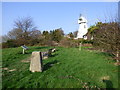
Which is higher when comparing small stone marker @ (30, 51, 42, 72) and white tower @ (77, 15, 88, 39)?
white tower @ (77, 15, 88, 39)

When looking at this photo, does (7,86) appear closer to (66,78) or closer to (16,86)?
(16,86)

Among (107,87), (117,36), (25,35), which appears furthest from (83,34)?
(107,87)

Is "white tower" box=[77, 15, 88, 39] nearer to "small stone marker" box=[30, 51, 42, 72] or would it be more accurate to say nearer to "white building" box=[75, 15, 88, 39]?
"white building" box=[75, 15, 88, 39]

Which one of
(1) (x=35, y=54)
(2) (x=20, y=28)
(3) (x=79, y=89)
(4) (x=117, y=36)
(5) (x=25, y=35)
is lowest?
(3) (x=79, y=89)

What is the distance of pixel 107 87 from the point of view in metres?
3.38

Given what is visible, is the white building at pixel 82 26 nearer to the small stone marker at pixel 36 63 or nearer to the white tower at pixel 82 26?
the white tower at pixel 82 26

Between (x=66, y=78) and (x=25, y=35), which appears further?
(x=25, y=35)

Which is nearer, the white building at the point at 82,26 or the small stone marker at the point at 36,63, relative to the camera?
the small stone marker at the point at 36,63

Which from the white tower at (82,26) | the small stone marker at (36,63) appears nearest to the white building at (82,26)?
the white tower at (82,26)

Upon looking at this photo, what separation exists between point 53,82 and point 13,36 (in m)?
26.9

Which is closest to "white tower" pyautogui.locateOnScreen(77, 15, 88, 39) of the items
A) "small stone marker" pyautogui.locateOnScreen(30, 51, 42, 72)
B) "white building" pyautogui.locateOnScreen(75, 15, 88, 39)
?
"white building" pyautogui.locateOnScreen(75, 15, 88, 39)

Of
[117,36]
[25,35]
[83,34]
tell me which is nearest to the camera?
[117,36]

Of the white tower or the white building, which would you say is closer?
the white building

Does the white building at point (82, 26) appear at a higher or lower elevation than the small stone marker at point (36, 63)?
higher
